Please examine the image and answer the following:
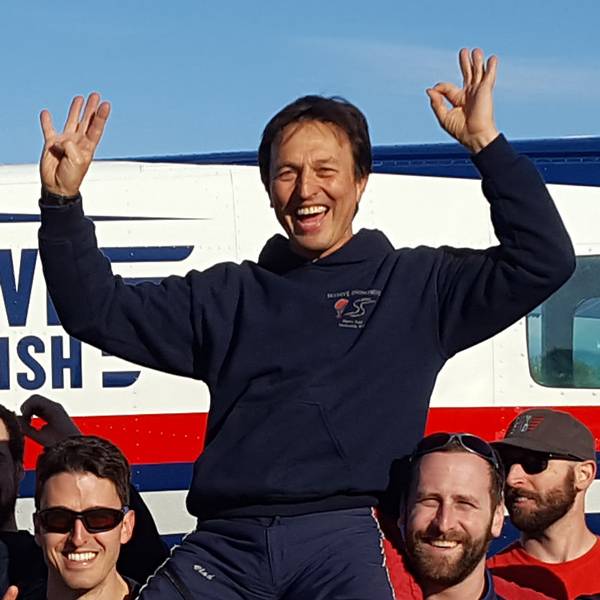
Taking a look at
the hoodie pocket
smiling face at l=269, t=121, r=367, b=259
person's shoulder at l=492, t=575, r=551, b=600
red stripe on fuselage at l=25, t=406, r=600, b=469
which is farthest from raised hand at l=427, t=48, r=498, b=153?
red stripe on fuselage at l=25, t=406, r=600, b=469

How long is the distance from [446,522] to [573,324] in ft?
9.79

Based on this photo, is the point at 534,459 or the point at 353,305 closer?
the point at 353,305

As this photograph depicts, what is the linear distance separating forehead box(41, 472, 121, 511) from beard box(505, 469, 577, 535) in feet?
4.97

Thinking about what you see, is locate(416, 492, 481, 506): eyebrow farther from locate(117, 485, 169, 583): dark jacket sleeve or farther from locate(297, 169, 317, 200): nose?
locate(117, 485, 169, 583): dark jacket sleeve

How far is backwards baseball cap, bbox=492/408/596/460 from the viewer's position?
4406 mm

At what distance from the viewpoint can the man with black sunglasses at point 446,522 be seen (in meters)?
3.47

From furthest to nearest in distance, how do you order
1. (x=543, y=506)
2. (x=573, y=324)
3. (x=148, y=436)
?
(x=573, y=324) → (x=148, y=436) → (x=543, y=506)

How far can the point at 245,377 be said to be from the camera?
3.42 meters

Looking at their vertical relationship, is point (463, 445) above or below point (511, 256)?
below

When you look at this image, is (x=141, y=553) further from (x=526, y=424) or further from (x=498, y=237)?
(x=498, y=237)

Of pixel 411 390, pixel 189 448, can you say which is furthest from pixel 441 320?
pixel 189 448

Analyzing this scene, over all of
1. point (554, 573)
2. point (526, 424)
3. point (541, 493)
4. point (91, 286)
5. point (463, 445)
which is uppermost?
point (91, 286)

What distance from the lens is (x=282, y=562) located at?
10.6 feet

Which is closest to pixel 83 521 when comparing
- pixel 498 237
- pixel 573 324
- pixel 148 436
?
pixel 498 237
